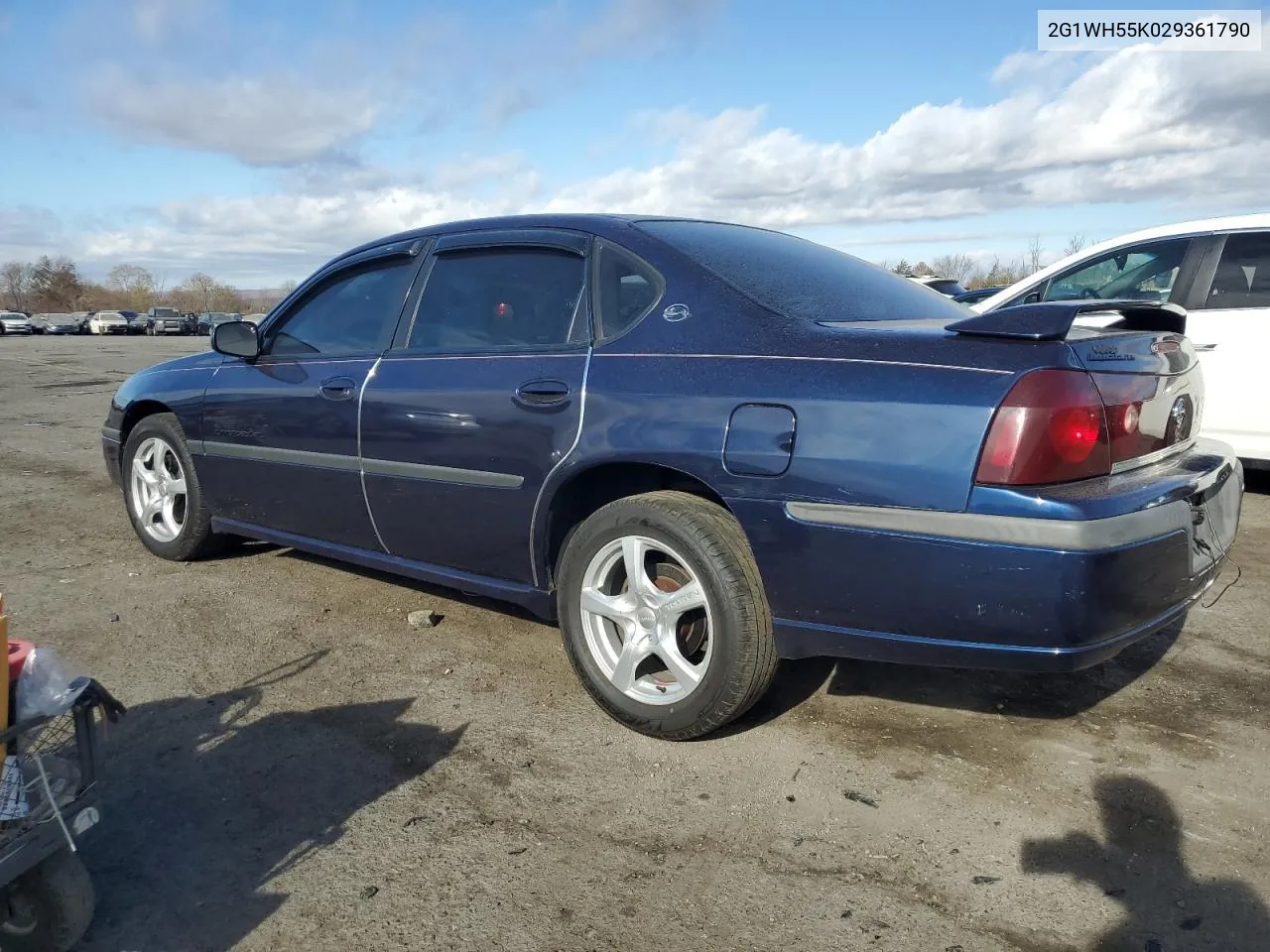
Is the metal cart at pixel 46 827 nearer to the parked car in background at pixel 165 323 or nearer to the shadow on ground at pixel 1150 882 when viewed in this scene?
the shadow on ground at pixel 1150 882

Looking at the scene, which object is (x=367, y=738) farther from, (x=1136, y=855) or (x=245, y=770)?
(x=1136, y=855)

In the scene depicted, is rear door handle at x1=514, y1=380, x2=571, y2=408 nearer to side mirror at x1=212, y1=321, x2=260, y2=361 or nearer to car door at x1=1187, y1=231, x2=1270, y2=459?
side mirror at x1=212, y1=321, x2=260, y2=361

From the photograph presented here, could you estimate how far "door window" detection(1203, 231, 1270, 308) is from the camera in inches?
225

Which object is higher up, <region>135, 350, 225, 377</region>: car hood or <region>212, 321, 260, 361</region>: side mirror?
<region>212, 321, 260, 361</region>: side mirror

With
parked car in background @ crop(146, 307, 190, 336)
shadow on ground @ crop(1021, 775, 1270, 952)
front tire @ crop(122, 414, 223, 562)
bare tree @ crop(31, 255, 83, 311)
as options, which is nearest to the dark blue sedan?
shadow on ground @ crop(1021, 775, 1270, 952)

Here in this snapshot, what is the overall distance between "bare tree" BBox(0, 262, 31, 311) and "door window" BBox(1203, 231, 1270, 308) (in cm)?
9828

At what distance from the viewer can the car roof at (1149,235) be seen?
227 inches

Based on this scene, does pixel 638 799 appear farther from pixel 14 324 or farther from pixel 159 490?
pixel 14 324

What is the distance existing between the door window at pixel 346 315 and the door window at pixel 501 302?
0.64ft

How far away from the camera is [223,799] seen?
104 inches

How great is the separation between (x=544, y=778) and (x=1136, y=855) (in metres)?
1.52

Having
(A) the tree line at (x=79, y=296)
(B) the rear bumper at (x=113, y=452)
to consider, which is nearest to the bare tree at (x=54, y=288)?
(A) the tree line at (x=79, y=296)

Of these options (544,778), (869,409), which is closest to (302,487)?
(544,778)

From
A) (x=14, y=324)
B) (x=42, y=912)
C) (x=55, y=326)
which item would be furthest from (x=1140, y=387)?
(x=55, y=326)
